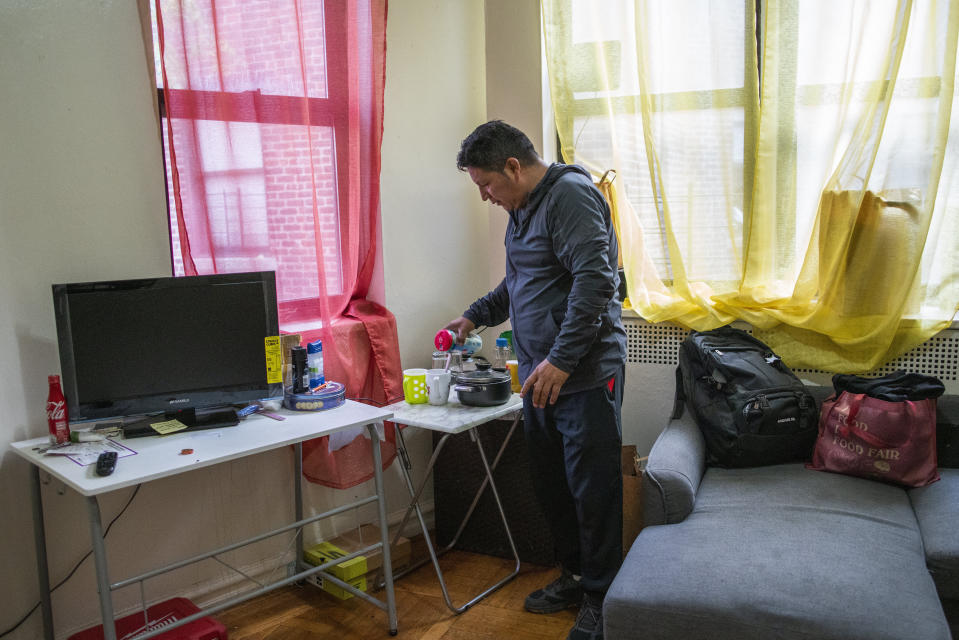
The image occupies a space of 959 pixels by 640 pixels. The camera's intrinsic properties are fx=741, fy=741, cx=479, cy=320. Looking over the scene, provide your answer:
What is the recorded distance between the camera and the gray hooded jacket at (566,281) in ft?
7.09

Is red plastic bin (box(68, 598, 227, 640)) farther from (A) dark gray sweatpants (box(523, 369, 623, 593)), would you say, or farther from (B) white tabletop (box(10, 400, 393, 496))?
(A) dark gray sweatpants (box(523, 369, 623, 593))

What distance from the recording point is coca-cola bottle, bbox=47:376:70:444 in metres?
2.08

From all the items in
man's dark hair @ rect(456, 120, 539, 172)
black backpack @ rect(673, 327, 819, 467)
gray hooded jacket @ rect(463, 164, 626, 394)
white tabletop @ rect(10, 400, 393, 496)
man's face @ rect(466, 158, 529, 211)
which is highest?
man's dark hair @ rect(456, 120, 539, 172)

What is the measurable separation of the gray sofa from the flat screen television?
131cm

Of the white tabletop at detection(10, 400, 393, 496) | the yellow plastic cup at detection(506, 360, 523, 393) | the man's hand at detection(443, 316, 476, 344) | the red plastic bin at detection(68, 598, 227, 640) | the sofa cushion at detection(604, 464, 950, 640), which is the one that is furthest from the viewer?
the yellow plastic cup at detection(506, 360, 523, 393)

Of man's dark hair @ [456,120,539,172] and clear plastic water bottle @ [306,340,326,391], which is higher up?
man's dark hair @ [456,120,539,172]

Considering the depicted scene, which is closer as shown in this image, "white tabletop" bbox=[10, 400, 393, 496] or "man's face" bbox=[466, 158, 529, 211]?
"white tabletop" bbox=[10, 400, 393, 496]

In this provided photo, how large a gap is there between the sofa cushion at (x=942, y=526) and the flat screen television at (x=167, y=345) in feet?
6.57

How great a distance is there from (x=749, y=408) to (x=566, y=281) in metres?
0.84

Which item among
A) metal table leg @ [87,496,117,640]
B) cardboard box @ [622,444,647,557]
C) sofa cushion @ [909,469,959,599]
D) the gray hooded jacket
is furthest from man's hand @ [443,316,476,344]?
Result: sofa cushion @ [909,469,959,599]

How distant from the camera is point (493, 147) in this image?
2291 mm

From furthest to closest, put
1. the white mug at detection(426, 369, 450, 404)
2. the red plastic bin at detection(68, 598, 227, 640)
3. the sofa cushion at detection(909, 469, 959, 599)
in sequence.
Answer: the white mug at detection(426, 369, 450, 404)
the red plastic bin at detection(68, 598, 227, 640)
the sofa cushion at detection(909, 469, 959, 599)

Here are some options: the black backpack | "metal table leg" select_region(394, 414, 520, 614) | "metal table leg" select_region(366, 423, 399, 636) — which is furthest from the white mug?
the black backpack

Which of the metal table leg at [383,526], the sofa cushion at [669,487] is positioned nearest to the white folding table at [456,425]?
the metal table leg at [383,526]
